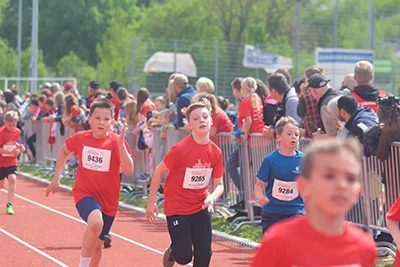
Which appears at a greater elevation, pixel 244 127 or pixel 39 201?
pixel 244 127

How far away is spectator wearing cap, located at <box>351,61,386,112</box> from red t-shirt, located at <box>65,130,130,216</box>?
3.82 metres

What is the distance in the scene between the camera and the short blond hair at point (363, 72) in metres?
11.6

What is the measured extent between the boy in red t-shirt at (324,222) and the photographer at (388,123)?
534 centimetres

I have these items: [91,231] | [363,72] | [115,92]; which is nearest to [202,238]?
[91,231]

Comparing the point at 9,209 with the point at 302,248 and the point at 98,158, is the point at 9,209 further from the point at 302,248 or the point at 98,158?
the point at 302,248

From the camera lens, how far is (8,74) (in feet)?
192

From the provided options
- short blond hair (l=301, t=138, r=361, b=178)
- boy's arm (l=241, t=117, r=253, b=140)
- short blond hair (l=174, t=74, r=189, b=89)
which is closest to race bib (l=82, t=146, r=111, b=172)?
boy's arm (l=241, t=117, r=253, b=140)

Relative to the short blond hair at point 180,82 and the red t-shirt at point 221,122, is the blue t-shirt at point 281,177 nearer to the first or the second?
the red t-shirt at point 221,122

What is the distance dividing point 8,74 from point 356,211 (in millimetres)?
49780

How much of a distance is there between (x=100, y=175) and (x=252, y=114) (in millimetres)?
4460

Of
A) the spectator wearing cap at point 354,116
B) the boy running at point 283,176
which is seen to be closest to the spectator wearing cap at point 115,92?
the spectator wearing cap at point 354,116

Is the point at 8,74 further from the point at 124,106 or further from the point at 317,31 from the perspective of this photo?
the point at 124,106

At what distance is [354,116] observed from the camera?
10.2 meters

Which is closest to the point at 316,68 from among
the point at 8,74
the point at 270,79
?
the point at 270,79
